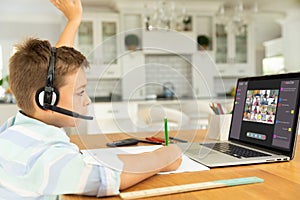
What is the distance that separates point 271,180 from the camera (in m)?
0.70

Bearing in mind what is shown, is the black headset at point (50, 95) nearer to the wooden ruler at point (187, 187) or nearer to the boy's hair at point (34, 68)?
the boy's hair at point (34, 68)

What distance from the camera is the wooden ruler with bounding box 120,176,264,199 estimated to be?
0.61 metres

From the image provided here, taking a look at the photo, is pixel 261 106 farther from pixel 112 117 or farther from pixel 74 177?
pixel 74 177

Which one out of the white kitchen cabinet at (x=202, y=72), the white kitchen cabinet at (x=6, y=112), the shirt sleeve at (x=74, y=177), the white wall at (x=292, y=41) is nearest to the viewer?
the shirt sleeve at (x=74, y=177)

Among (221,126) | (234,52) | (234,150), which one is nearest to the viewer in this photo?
(234,150)

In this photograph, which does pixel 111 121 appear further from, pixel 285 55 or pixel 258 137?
pixel 285 55

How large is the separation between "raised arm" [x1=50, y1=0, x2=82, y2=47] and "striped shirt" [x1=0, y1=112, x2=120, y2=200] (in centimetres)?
65

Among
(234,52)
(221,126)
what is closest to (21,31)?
(234,52)

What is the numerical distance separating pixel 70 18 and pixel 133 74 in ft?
1.77

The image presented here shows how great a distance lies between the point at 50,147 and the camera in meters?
0.64

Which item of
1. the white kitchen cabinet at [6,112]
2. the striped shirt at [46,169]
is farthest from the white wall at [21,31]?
the striped shirt at [46,169]

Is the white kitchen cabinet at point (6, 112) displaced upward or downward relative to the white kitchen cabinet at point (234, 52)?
downward

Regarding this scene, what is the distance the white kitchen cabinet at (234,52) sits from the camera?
5512 millimetres

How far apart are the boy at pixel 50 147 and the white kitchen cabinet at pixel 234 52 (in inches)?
193
